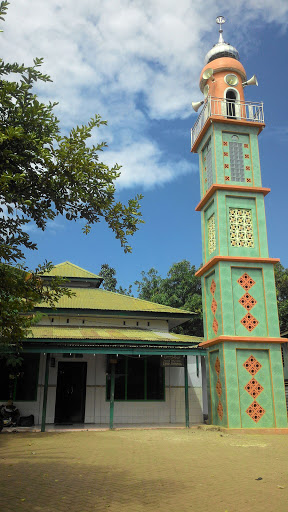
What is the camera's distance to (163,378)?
15484 millimetres

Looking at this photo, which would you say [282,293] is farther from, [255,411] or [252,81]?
[255,411]

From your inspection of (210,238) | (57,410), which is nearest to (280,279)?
(210,238)

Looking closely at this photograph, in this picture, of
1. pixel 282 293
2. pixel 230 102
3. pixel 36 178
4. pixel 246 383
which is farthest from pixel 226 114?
pixel 282 293

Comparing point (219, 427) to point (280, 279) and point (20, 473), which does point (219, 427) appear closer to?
point (20, 473)

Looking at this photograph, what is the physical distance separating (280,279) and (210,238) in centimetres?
1538

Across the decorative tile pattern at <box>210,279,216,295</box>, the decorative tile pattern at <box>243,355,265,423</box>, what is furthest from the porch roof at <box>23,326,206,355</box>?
the decorative tile pattern at <box>210,279,216,295</box>

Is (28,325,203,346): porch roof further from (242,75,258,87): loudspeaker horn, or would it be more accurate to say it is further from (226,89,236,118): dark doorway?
(242,75,258,87): loudspeaker horn

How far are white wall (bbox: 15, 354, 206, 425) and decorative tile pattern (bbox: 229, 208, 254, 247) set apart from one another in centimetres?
544

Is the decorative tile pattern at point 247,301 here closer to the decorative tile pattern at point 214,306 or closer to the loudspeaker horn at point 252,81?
the decorative tile pattern at point 214,306

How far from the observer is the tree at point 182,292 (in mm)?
29234

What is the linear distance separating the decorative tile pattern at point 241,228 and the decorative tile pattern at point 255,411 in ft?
17.3

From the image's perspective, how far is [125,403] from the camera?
49.1 feet

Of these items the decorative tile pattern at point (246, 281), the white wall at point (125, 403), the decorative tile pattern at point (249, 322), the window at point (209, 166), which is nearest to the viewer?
the decorative tile pattern at point (249, 322)

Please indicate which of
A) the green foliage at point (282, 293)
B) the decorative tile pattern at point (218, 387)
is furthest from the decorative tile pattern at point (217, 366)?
the green foliage at point (282, 293)
